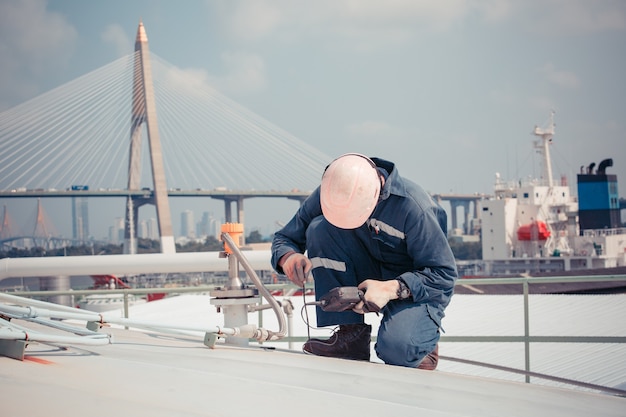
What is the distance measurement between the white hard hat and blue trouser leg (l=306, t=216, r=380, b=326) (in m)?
0.33

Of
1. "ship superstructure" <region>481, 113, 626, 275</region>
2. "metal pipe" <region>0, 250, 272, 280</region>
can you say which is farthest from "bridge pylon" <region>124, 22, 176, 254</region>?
"metal pipe" <region>0, 250, 272, 280</region>

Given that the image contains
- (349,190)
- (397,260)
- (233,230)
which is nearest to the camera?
(349,190)

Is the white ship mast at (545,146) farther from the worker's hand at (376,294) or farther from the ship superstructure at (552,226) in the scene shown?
the worker's hand at (376,294)

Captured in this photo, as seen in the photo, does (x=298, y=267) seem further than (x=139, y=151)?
No

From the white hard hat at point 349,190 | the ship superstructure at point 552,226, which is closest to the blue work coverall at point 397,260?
the white hard hat at point 349,190

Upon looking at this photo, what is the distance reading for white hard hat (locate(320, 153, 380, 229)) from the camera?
2041mm

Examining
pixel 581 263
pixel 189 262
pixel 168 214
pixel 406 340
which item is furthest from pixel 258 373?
pixel 581 263

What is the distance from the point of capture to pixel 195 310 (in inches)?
269

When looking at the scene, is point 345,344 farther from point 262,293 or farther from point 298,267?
point 262,293

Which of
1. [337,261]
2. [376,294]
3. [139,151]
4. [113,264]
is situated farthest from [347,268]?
[139,151]

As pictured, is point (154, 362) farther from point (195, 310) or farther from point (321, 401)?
point (195, 310)

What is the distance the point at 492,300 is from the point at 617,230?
24477 mm

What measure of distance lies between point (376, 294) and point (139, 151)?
28.0 meters

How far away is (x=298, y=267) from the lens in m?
2.40
